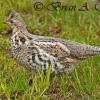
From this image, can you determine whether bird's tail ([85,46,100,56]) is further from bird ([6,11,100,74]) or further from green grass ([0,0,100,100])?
green grass ([0,0,100,100])

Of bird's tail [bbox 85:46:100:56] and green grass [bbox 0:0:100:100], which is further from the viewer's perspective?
bird's tail [bbox 85:46:100:56]

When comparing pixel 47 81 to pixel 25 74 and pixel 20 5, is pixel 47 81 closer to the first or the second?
pixel 25 74

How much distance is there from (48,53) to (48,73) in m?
0.36

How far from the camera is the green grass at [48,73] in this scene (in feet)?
20.8

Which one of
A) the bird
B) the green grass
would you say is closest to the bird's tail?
the bird

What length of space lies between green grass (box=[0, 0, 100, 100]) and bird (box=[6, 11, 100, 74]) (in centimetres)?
14

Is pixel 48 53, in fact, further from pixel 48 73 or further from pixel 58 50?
pixel 48 73

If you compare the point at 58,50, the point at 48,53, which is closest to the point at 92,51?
the point at 58,50

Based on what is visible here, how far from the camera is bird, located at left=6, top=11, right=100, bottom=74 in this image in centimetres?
643

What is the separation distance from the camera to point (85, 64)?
276 inches

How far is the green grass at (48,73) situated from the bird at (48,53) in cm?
14

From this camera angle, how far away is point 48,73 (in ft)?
20.3

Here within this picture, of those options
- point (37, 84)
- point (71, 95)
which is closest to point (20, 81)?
point (37, 84)

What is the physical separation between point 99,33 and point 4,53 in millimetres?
1590
